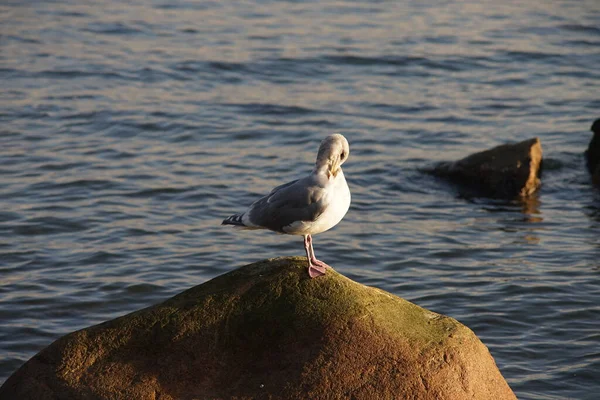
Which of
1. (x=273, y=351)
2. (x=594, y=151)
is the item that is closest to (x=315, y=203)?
(x=273, y=351)

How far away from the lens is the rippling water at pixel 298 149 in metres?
9.00

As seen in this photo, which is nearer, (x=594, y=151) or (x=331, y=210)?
(x=331, y=210)

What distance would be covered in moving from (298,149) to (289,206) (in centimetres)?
776

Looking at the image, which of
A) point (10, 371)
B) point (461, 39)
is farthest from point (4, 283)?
point (461, 39)

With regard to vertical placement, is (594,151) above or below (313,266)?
below

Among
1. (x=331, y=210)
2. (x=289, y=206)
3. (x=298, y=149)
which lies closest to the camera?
(x=331, y=210)

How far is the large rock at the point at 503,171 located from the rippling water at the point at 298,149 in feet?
0.88

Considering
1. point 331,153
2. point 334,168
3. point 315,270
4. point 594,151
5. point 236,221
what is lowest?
point 594,151

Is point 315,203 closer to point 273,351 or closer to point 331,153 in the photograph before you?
point 331,153

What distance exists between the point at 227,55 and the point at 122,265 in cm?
856

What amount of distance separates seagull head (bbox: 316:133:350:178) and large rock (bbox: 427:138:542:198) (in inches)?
255

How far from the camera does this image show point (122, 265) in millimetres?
9633

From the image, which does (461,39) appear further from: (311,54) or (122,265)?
(122,265)

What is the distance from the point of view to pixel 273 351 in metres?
5.52
